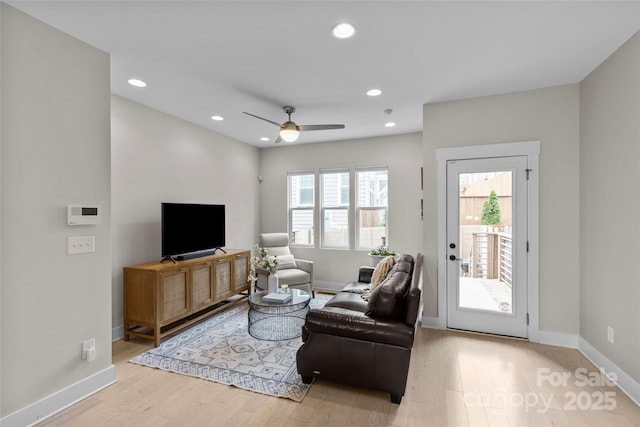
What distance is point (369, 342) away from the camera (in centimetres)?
220

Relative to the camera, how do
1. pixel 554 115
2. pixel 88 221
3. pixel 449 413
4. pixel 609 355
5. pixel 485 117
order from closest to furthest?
1. pixel 449 413
2. pixel 88 221
3. pixel 609 355
4. pixel 554 115
5. pixel 485 117

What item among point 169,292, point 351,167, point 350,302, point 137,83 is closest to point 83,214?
point 169,292

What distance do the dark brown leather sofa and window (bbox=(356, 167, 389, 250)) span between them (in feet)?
9.32

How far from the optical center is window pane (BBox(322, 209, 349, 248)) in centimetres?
545

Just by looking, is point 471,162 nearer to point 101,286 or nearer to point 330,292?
point 330,292

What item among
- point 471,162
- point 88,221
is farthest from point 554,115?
point 88,221

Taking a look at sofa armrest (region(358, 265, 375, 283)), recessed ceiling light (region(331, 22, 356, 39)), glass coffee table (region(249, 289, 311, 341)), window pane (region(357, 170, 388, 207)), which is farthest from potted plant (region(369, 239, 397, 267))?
recessed ceiling light (region(331, 22, 356, 39))

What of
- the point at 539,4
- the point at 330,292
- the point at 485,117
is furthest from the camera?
the point at 330,292

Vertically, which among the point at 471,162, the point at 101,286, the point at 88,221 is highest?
the point at 471,162

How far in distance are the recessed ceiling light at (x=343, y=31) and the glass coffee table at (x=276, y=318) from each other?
8.58 ft

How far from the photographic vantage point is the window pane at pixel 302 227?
5.70 m

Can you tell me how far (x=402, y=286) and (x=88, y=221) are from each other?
2.53 meters

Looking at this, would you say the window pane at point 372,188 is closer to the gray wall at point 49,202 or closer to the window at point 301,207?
the window at point 301,207

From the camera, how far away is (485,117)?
11.2 feet
